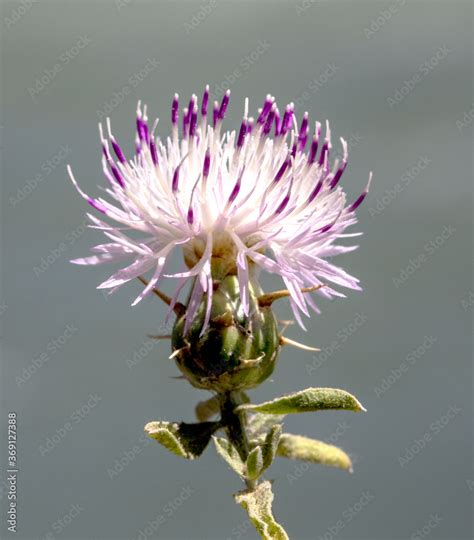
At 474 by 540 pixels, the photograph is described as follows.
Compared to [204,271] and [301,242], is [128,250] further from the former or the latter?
[301,242]

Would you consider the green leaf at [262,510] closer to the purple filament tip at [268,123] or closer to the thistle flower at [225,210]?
the thistle flower at [225,210]

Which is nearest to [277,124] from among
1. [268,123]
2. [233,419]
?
[268,123]

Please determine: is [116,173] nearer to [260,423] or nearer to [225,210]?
[225,210]

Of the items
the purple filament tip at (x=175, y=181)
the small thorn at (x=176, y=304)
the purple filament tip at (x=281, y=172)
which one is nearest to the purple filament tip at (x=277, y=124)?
the purple filament tip at (x=281, y=172)

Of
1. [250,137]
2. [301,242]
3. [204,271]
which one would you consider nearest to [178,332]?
[204,271]

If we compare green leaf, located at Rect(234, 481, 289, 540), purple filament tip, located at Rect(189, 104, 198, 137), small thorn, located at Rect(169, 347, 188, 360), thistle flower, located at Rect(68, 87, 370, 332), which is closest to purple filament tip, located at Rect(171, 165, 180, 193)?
thistle flower, located at Rect(68, 87, 370, 332)

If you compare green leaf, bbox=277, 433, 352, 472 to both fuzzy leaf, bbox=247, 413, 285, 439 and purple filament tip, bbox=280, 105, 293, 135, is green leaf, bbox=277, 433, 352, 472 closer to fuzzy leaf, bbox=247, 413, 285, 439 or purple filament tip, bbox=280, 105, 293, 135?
fuzzy leaf, bbox=247, 413, 285, 439
